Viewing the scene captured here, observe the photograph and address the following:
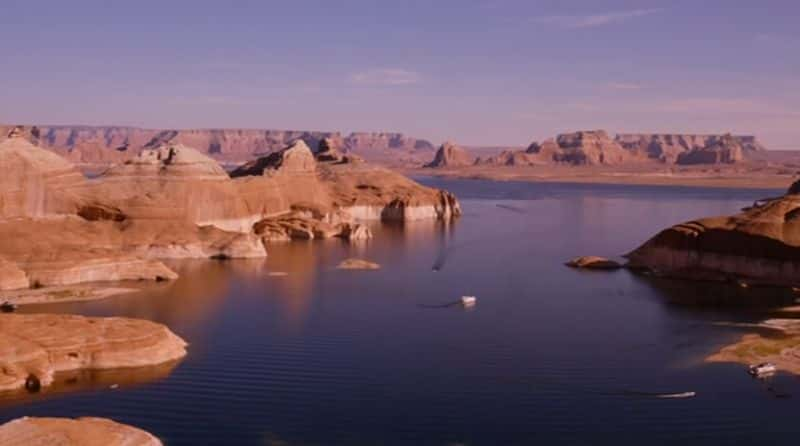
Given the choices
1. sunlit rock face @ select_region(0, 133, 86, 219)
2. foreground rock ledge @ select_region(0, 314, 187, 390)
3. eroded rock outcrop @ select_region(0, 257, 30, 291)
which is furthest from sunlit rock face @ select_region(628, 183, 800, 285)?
sunlit rock face @ select_region(0, 133, 86, 219)

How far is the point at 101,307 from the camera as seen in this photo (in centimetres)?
4306

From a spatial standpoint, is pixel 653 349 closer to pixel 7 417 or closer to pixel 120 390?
pixel 120 390

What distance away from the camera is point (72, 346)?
104 ft

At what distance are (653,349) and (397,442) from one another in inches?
600

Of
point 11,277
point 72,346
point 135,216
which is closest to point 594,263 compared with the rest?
point 135,216

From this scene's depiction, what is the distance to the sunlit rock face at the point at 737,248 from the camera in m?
52.5

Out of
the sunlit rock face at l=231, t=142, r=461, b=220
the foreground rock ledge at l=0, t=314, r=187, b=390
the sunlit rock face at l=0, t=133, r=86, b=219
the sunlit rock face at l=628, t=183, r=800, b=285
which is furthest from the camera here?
the sunlit rock face at l=231, t=142, r=461, b=220

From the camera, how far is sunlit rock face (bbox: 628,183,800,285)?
52.5 meters

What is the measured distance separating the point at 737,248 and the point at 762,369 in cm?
2318

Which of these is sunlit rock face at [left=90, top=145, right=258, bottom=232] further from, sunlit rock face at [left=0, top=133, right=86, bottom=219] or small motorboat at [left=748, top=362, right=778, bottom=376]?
small motorboat at [left=748, top=362, right=778, bottom=376]

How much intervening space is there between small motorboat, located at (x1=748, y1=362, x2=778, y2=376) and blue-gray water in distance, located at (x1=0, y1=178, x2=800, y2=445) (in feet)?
1.73

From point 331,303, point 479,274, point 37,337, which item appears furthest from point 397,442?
point 479,274

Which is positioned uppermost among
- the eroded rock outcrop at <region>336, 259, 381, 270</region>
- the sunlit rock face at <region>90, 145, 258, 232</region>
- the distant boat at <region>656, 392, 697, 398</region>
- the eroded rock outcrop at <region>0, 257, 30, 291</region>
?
the sunlit rock face at <region>90, 145, 258, 232</region>

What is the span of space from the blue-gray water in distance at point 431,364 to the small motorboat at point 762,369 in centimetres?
53
